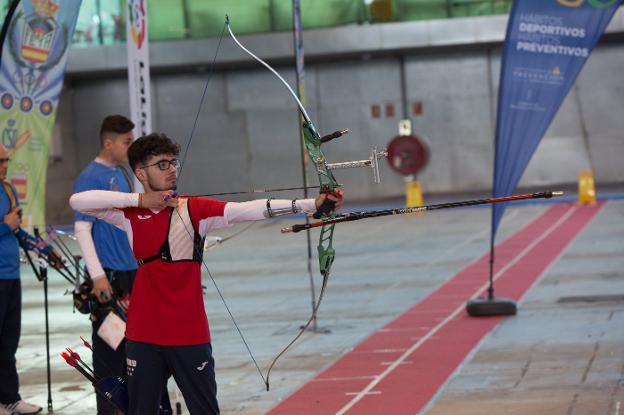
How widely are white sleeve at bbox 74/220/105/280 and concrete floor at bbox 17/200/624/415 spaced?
164 cm

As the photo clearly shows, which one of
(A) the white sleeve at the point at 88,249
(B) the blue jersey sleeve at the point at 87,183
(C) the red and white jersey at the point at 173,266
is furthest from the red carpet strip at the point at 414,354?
(C) the red and white jersey at the point at 173,266

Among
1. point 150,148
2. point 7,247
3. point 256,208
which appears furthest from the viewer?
point 7,247

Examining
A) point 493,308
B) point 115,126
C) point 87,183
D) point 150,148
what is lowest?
point 493,308

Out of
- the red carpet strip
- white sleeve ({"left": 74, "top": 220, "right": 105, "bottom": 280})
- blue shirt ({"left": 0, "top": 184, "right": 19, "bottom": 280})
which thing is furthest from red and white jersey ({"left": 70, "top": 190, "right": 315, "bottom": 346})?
blue shirt ({"left": 0, "top": 184, "right": 19, "bottom": 280})

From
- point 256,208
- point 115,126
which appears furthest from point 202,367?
point 115,126

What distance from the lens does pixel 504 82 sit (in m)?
11.5

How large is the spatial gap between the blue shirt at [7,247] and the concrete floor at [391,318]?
1.14 metres

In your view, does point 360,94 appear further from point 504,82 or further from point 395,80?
point 504,82

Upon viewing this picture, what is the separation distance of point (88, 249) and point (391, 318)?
557 centimetres

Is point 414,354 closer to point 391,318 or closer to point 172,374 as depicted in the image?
point 391,318

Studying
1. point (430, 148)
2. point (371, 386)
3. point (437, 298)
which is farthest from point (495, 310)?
point (430, 148)

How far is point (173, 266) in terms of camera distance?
18.8ft

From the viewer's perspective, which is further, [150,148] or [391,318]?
[391,318]

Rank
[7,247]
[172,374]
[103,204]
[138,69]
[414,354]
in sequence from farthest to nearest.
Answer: [414,354]
[138,69]
[7,247]
[103,204]
[172,374]
